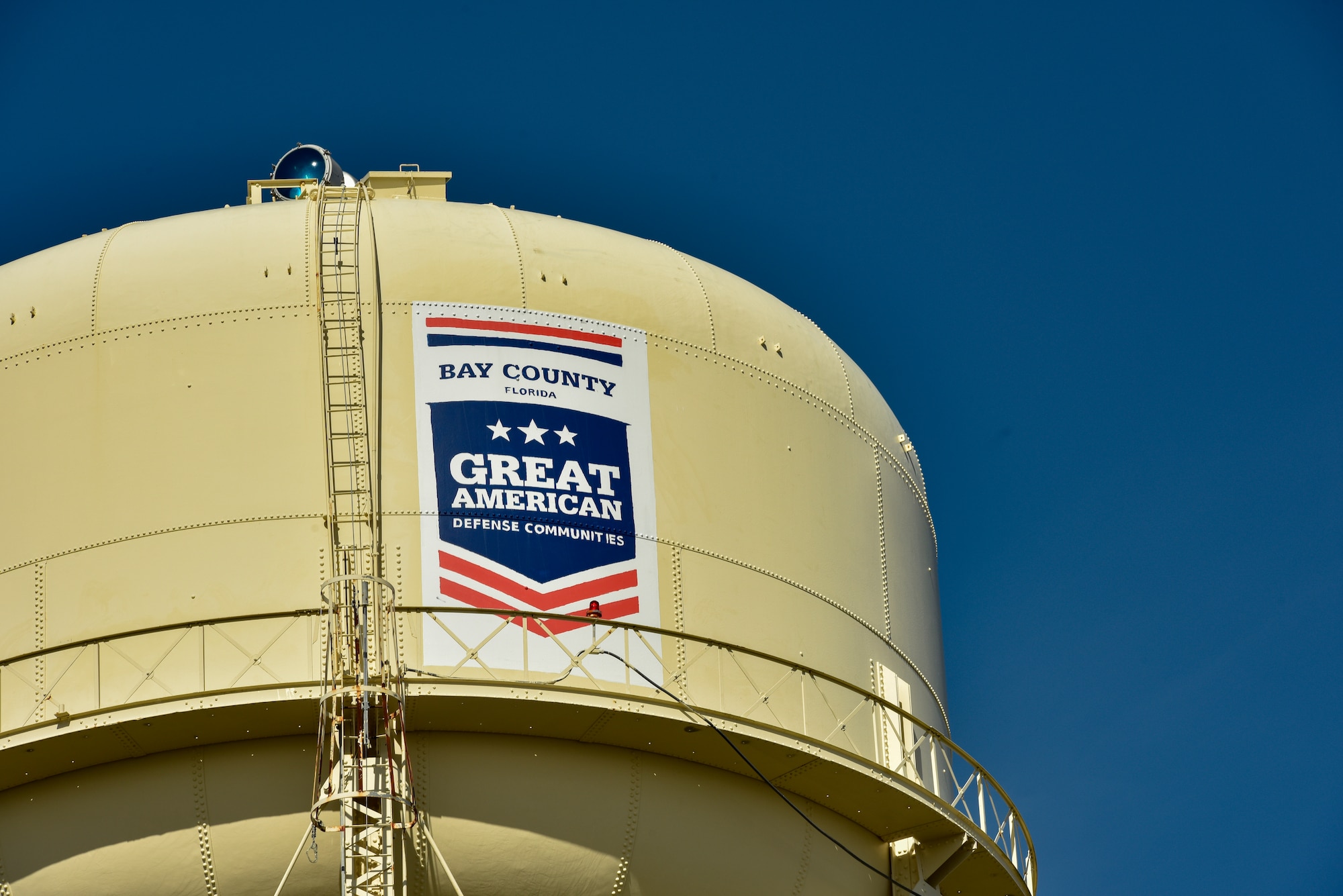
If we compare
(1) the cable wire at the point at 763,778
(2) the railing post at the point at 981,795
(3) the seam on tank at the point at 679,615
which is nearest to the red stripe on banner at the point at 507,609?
(1) the cable wire at the point at 763,778

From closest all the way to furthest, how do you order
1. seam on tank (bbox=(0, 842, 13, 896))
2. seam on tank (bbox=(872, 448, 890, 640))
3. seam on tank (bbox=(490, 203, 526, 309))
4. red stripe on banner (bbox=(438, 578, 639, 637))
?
seam on tank (bbox=(0, 842, 13, 896))
red stripe on banner (bbox=(438, 578, 639, 637))
seam on tank (bbox=(490, 203, 526, 309))
seam on tank (bbox=(872, 448, 890, 640))

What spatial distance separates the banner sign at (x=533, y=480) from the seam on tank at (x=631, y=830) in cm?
74

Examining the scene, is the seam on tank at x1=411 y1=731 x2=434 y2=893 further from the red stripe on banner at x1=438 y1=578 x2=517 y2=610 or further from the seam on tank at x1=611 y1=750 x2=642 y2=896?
the seam on tank at x1=611 y1=750 x2=642 y2=896

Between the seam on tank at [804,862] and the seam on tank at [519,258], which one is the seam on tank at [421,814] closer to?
the seam on tank at [804,862]

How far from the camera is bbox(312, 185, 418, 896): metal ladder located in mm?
15125

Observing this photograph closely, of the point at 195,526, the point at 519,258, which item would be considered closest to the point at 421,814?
the point at 195,526

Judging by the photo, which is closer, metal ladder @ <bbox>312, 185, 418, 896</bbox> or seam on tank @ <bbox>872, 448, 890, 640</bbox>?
metal ladder @ <bbox>312, 185, 418, 896</bbox>

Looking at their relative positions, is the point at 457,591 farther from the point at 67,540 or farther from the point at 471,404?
the point at 67,540

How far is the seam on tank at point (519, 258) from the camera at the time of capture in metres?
17.6

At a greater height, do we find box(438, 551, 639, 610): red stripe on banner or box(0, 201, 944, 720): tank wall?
box(0, 201, 944, 720): tank wall

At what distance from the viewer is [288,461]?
54.7 feet

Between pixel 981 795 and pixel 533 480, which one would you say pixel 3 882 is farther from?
pixel 981 795

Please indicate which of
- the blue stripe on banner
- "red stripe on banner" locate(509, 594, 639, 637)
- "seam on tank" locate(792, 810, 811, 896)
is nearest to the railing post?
"seam on tank" locate(792, 810, 811, 896)

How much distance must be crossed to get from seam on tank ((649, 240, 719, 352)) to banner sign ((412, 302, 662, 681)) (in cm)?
86
